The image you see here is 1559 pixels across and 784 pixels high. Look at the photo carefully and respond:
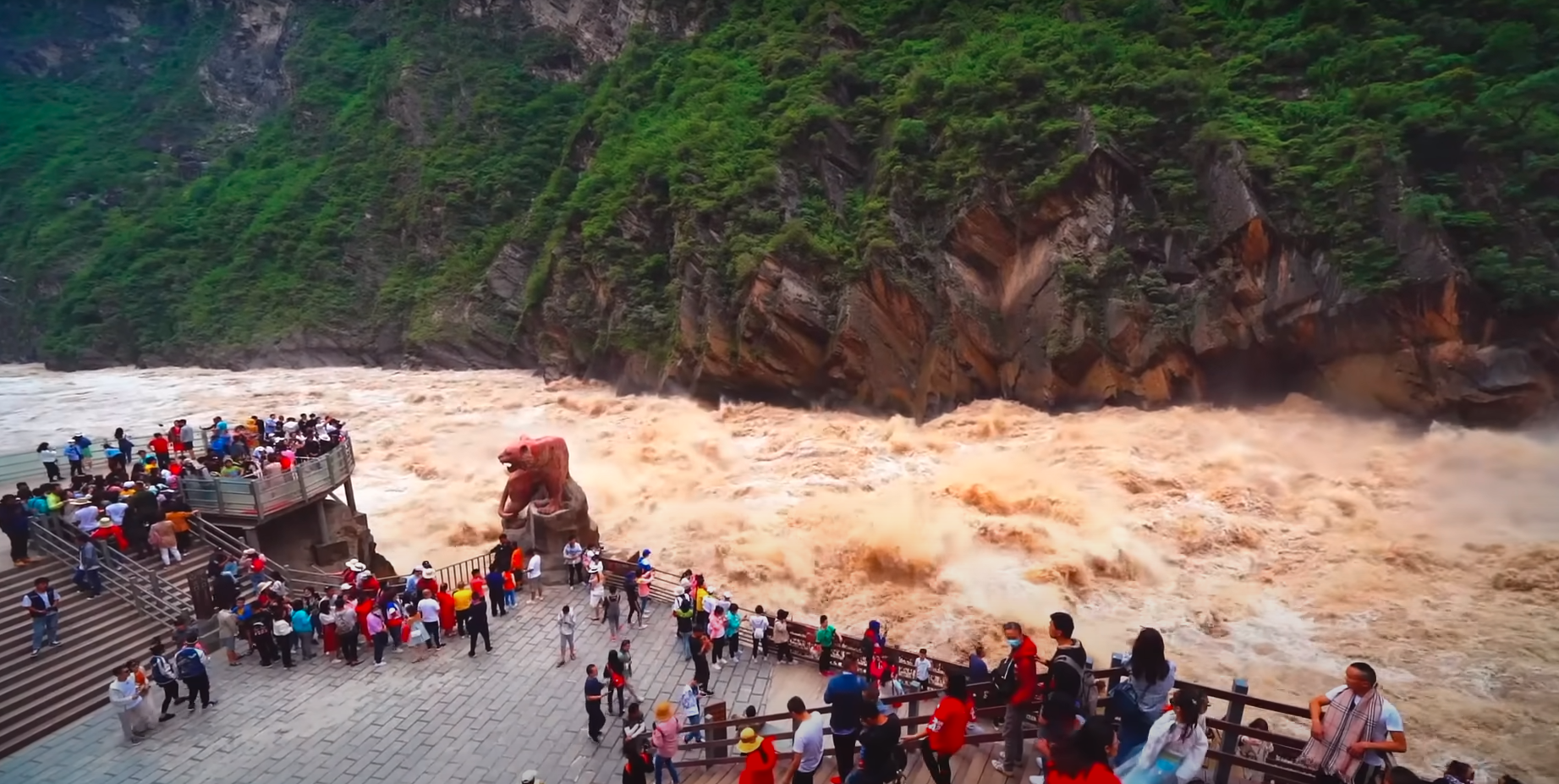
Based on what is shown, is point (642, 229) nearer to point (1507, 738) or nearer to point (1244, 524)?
point (1244, 524)

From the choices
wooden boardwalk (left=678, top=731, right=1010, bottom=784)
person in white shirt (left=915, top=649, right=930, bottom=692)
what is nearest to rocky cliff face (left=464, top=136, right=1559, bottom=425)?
person in white shirt (left=915, top=649, right=930, bottom=692)

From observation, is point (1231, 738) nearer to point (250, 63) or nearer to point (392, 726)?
point (392, 726)

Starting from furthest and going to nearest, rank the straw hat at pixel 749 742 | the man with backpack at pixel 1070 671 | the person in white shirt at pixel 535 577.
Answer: the person in white shirt at pixel 535 577 < the straw hat at pixel 749 742 < the man with backpack at pixel 1070 671

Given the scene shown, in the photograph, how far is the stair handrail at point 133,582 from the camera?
537 inches

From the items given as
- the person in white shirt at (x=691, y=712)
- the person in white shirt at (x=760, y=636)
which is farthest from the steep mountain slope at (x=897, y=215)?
the person in white shirt at (x=691, y=712)

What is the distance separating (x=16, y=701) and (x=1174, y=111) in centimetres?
3480

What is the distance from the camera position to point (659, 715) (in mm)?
9172

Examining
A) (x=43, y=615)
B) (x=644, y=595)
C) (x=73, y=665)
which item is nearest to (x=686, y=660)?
(x=644, y=595)

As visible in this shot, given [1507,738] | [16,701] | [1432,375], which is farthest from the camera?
[1432,375]

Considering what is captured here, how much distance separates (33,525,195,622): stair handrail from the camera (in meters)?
13.6

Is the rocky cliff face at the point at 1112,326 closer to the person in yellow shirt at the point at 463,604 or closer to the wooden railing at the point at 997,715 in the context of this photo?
the wooden railing at the point at 997,715

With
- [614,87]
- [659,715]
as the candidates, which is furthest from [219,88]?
[659,715]

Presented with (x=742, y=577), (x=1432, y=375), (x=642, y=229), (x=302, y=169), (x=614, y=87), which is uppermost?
(x=614, y=87)

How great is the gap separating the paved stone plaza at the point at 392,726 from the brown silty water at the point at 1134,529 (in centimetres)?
677
